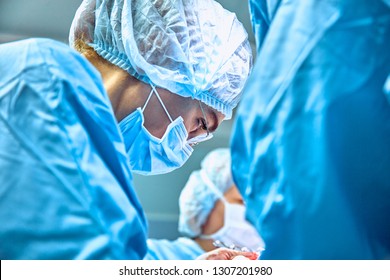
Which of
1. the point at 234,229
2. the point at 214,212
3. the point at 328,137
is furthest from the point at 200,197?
the point at 328,137

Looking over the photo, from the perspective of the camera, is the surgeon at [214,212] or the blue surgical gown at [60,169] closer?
the blue surgical gown at [60,169]

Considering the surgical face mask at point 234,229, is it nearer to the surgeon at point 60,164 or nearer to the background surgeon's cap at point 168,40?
the background surgeon's cap at point 168,40

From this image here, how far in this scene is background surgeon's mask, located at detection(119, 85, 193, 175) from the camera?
52.1 inches

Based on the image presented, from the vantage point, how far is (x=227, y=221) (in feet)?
8.64

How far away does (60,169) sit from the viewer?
777 mm

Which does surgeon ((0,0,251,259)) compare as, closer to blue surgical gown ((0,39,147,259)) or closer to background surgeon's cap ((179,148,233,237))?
blue surgical gown ((0,39,147,259))

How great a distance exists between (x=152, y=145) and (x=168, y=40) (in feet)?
0.92

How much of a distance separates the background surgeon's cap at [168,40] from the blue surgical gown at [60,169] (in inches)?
17.1

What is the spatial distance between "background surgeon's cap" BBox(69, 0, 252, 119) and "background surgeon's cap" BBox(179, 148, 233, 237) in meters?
1.26

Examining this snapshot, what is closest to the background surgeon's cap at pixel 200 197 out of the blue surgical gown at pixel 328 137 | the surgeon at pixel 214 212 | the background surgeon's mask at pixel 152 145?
the surgeon at pixel 214 212

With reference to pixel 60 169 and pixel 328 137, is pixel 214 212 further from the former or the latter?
pixel 328 137

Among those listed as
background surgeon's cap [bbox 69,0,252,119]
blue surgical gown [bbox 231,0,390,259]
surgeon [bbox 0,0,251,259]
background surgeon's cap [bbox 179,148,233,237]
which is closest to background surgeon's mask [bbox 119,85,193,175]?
background surgeon's cap [bbox 69,0,252,119]

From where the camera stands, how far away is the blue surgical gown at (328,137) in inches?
26.0
